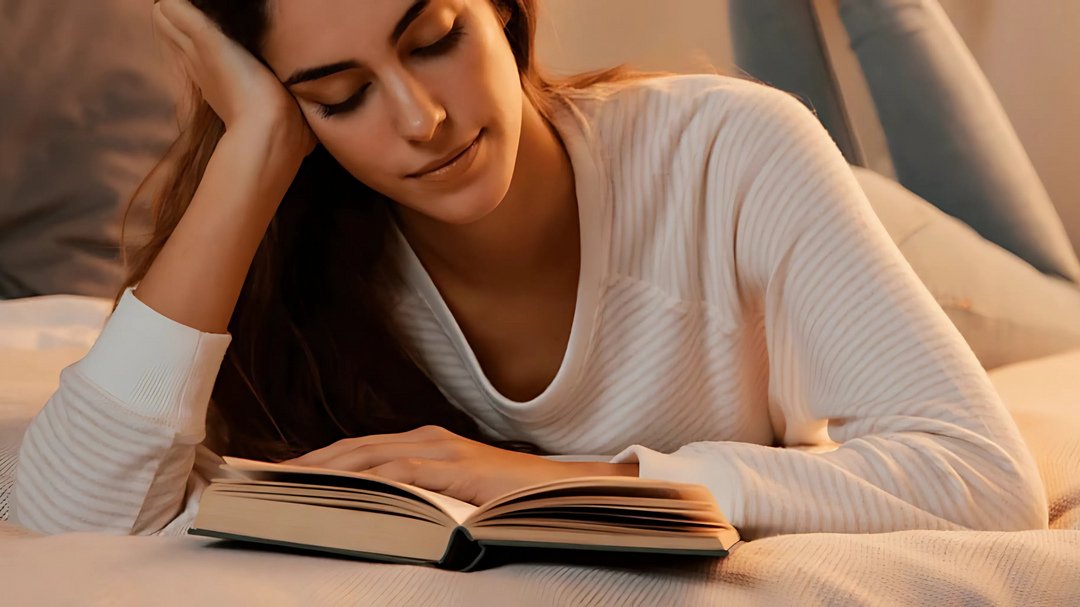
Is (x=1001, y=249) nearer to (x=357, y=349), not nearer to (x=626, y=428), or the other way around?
(x=626, y=428)

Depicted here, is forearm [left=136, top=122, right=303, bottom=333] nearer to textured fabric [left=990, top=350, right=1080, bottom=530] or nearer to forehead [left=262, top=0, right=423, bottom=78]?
forehead [left=262, top=0, right=423, bottom=78]

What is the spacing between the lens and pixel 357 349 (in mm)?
1018

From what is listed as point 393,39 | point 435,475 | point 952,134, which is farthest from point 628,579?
point 952,134

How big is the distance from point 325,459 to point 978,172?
1.23 meters

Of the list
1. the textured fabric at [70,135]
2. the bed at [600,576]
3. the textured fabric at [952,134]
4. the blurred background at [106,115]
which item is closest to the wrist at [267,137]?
the bed at [600,576]

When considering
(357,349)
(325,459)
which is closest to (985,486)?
(325,459)

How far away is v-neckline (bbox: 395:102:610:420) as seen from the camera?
3.12 feet

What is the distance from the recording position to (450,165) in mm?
804

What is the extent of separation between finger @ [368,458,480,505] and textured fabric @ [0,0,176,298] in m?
1.08

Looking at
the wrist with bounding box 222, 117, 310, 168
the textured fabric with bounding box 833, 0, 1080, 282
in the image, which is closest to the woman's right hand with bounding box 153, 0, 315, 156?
the wrist with bounding box 222, 117, 310, 168

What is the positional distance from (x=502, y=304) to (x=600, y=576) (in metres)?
0.59

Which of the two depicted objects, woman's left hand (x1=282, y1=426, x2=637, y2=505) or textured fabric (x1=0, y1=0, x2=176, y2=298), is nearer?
woman's left hand (x1=282, y1=426, x2=637, y2=505)

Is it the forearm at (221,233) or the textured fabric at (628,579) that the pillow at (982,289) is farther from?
the forearm at (221,233)

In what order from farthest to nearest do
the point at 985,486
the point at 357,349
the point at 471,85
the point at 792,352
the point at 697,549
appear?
the point at 357,349, the point at 792,352, the point at 471,85, the point at 985,486, the point at 697,549
